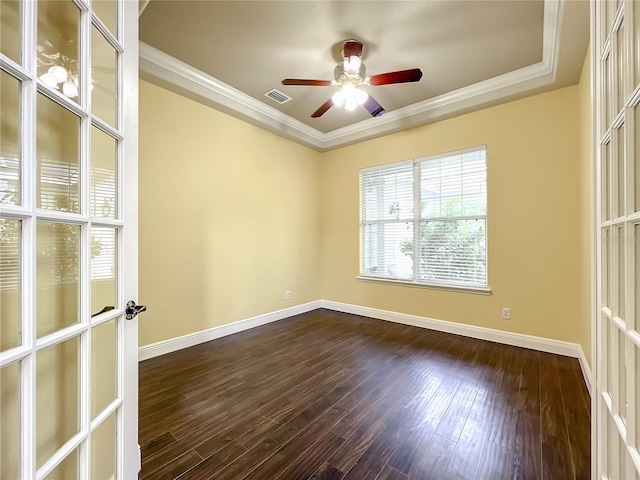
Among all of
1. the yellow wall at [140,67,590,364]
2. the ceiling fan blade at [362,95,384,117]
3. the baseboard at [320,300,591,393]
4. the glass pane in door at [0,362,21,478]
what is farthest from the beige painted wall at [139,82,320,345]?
the glass pane in door at [0,362,21,478]

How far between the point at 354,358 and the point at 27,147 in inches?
110

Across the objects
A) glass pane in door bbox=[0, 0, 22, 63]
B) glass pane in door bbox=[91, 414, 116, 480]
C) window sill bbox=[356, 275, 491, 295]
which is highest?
glass pane in door bbox=[0, 0, 22, 63]

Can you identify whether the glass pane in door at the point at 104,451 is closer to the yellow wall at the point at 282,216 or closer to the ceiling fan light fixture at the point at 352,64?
the yellow wall at the point at 282,216

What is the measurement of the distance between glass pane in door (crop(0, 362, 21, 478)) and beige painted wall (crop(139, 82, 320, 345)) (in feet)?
7.38

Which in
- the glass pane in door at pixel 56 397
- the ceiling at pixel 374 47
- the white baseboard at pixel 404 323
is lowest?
the white baseboard at pixel 404 323

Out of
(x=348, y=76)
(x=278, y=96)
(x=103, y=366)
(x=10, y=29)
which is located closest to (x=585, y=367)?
(x=348, y=76)

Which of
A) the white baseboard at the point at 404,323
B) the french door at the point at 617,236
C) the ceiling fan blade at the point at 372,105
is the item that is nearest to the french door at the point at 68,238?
the french door at the point at 617,236

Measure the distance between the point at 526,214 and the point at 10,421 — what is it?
4.03 meters

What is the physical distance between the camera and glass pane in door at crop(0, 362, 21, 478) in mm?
680

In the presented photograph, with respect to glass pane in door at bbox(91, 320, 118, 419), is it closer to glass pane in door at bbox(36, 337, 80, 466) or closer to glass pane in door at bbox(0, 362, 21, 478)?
glass pane in door at bbox(36, 337, 80, 466)

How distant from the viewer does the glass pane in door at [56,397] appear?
0.79m

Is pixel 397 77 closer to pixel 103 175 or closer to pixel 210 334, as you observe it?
pixel 103 175

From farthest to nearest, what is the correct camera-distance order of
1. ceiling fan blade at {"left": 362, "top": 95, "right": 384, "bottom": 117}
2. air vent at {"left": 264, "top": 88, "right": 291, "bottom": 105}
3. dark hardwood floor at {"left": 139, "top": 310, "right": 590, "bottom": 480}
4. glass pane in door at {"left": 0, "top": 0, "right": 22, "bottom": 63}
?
air vent at {"left": 264, "top": 88, "right": 291, "bottom": 105}
ceiling fan blade at {"left": 362, "top": 95, "right": 384, "bottom": 117}
dark hardwood floor at {"left": 139, "top": 310, "right": 590, "bottom": 480}
glass pane in door at {"left": 0, "top": 0, "right": 22, "bottom": 63}

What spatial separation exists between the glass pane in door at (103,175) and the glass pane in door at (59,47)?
0.51ft
